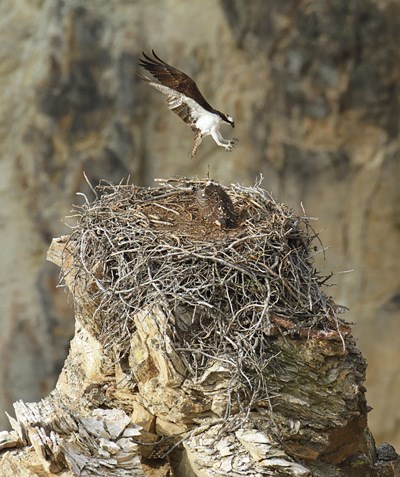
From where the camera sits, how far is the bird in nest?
3852 millimetres

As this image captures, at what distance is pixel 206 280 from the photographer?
352 cm

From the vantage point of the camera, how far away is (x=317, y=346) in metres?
3.51

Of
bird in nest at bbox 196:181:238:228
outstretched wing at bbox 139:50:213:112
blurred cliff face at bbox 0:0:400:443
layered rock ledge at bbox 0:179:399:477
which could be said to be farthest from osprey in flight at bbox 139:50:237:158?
blurred cliff face at bbox 0:0:400:443

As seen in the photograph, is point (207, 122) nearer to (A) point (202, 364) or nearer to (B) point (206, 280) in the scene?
(B) point (206, 280)

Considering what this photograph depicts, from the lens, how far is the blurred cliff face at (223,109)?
6.30m

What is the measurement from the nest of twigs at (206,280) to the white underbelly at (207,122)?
353mm

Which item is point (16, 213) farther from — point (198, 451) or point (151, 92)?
point (198, 451)

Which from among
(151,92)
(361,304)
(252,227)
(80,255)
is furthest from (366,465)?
(151,92)

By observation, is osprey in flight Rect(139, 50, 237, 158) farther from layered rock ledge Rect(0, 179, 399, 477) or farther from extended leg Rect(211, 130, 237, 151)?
layered rock ledge Rect(0, 179, 399, 477)

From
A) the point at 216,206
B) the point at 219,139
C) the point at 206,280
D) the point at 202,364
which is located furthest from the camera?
the point at 219,139

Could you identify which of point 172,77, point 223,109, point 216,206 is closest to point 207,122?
point 172,77

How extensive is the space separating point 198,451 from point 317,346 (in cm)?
53

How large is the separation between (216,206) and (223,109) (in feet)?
8.86

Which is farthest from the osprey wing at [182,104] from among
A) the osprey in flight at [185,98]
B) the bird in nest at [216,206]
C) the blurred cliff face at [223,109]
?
the blurred cliff face at [223,109]
